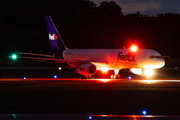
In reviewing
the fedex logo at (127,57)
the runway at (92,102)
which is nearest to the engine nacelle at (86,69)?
the fedex logo at (127,57)

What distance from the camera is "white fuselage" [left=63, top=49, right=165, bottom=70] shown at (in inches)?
1699

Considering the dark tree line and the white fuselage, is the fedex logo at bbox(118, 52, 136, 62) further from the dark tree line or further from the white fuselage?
the dark tree line

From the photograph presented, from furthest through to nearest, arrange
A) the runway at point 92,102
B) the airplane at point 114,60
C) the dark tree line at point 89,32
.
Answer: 1. the dark tree line at point 89,32
2. the airplane at point 114,60
3. the runway at point 92,102

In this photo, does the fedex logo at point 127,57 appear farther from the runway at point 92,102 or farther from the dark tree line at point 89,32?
the dark tree line at point 89,32

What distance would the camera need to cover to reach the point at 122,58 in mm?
44344

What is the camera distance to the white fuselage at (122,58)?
4316 cm

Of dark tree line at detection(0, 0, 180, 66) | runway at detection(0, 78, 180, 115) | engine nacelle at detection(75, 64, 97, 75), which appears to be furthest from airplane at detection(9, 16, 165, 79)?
dark tree line at detection(0, 0, 180, 66)

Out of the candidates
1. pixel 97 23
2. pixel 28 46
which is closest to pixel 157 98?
pixel 28 46

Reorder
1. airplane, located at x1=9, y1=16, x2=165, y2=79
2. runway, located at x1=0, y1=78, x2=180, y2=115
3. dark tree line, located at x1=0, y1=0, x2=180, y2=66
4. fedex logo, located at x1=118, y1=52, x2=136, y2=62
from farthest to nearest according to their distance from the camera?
dark tree line, located at x1=0, y1=0, x2=180, y2=66, fedex logo, located at x1=118, y1=52, x2=136, y2=62, airplane, located at x1=9, y1=16, x2=165, y2=79, runway, located at x1=0, y1=78, x2=180, y2=115

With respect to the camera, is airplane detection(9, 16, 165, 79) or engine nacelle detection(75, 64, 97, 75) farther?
airplane detection(9, 16, 165, 79)

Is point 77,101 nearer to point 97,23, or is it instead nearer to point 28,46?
point 28,46

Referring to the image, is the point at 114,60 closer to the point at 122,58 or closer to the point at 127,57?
the point at 122,58

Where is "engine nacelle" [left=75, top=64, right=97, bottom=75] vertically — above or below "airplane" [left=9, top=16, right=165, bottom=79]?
below

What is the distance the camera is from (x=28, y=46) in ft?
283
